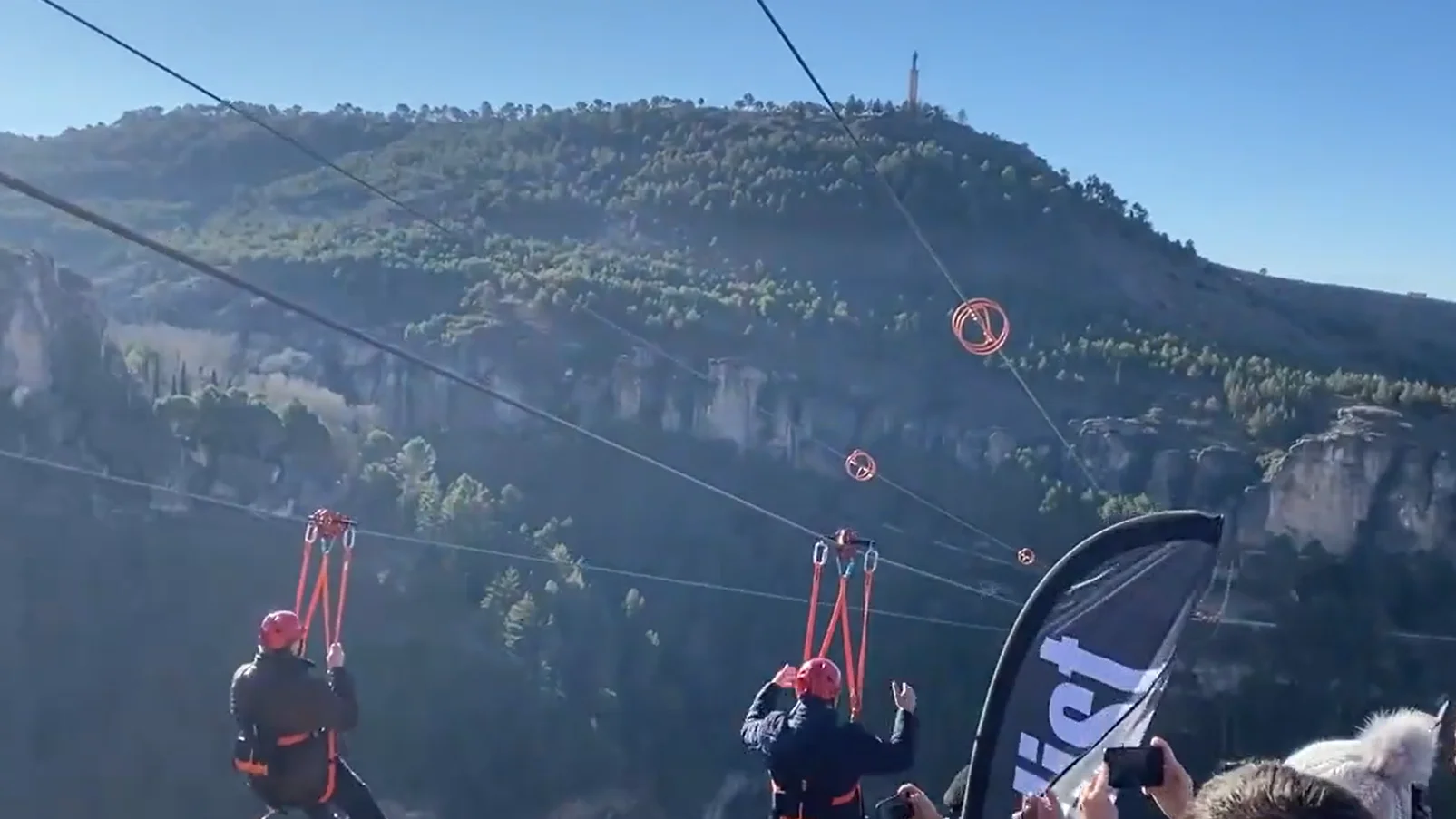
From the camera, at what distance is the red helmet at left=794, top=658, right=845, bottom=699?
3.72 metres

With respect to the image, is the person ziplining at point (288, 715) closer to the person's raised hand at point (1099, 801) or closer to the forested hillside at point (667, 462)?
the person's raised hand at point (1099, 801)

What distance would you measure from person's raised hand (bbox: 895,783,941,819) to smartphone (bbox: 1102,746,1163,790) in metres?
0.62

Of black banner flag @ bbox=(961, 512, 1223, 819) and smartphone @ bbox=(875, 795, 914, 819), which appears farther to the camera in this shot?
black banner flag @ bbox=(961, 512, 1223, 819)

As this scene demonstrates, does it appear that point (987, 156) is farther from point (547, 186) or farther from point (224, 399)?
point (224, 399)

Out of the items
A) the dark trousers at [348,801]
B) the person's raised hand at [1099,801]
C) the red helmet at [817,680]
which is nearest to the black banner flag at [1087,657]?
the red helmet at [817,680]

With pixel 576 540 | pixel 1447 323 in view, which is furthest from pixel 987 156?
pixel 576 540

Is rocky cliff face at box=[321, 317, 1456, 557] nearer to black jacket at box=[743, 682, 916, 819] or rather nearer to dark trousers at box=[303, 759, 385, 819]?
dark trousers at box=[303, 759, 385, 819]

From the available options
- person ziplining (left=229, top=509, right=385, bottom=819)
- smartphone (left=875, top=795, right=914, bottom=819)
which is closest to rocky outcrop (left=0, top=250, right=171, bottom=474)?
person ziplining (left=229, top=509, right=385, bottom=819)

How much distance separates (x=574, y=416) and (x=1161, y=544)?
33729 mm

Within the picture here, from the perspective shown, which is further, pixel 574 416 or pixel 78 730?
pixel 574 416

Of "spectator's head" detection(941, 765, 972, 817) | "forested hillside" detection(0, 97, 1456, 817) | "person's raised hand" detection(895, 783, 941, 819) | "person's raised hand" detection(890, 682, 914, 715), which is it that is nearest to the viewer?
"person's raised hand" detection(895, 783, 941, 819)

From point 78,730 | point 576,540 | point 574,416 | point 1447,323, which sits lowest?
point 78,730

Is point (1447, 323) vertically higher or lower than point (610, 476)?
higher

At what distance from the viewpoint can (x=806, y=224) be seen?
1994 inches
